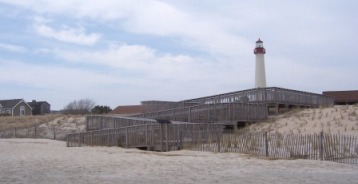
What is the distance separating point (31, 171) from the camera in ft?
51.4

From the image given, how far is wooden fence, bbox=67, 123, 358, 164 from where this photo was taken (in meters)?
20.3

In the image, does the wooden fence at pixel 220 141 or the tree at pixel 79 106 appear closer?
the wooden fence at pixel 220 141

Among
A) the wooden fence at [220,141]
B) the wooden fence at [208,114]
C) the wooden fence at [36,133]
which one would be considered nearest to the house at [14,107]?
the wooden fence at [36,133]

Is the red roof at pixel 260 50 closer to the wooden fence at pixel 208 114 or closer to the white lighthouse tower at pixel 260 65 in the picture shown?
the white lighthouse tower at pixel 260 65

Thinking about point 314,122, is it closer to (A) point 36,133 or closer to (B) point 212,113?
(B) point 212,113

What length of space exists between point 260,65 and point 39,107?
222ft

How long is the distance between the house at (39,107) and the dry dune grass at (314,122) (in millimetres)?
81872

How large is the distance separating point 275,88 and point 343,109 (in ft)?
18.9

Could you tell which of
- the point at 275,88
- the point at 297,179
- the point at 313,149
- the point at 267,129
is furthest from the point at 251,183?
the point at 275,88

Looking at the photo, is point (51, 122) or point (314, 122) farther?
point (51, 122)

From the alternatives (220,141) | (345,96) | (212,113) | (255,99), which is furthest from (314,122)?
(345,96)

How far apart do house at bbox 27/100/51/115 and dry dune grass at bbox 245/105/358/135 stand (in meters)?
81.9

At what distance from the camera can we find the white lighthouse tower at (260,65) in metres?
57.3

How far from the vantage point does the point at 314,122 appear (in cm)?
3250
